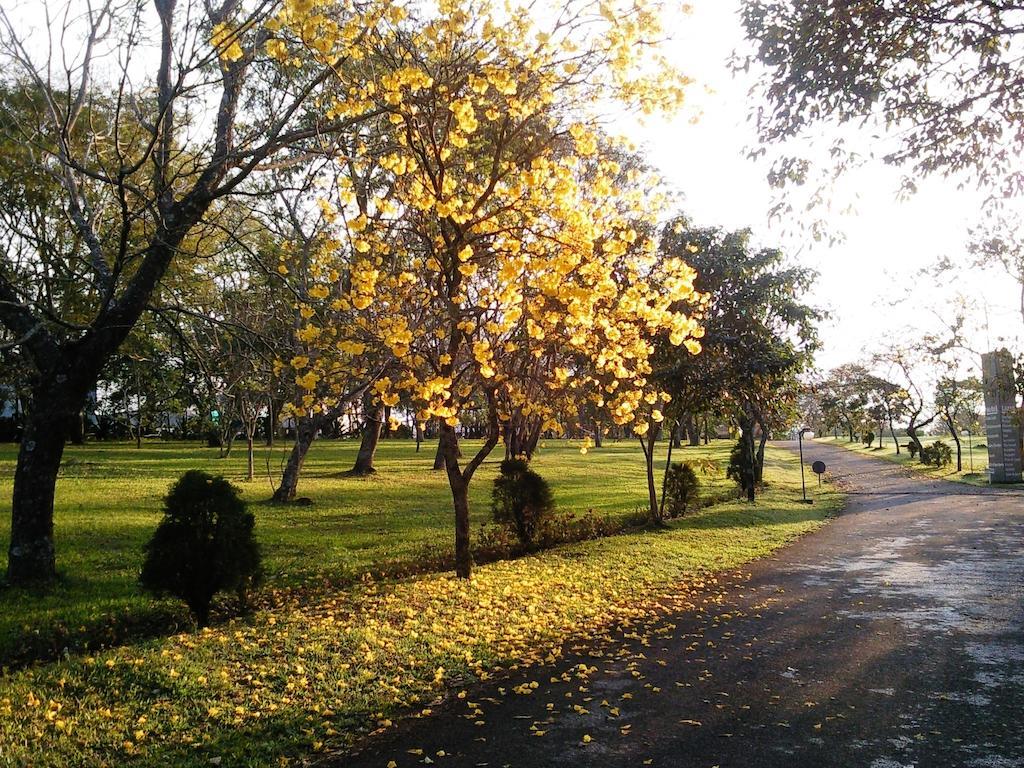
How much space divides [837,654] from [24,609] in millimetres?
7378

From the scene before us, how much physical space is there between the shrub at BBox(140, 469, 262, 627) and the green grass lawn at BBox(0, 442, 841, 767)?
0.41 meters

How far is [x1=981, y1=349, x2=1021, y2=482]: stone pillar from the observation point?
24328 mm

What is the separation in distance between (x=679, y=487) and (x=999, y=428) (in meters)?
15.2

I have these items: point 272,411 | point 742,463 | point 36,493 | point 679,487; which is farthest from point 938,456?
point 36,493

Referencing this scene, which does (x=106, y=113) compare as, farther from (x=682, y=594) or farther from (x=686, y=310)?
(x=682, y=594)

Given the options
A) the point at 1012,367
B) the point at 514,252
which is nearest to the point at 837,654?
the point at 514,252

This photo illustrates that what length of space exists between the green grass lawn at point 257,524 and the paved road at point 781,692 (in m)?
3.86

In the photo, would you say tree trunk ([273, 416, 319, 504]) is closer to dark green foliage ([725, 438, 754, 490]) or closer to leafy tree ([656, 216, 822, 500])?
leafy tree ([656, 216, 822, 500])

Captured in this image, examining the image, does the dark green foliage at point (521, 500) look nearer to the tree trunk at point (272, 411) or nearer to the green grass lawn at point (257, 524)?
the green grass lawn at point (257, 524)

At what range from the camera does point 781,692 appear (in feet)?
16.9

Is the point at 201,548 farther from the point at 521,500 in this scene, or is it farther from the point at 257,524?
the point at 257,524

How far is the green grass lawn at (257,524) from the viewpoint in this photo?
715 cm

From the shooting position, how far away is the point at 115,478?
19.5 m

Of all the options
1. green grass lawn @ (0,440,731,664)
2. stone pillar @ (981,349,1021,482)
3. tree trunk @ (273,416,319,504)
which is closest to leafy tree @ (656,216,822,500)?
green grass lawn @ (0,440,731,664)
